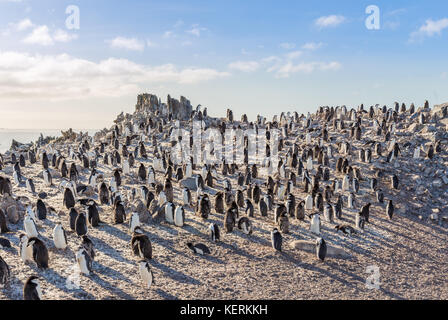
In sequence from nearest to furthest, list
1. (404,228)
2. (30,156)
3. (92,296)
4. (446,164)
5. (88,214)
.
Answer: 1. (92,296)
2. (88,214)
3. (404,228)
4. (446,164)
5. (30,156)

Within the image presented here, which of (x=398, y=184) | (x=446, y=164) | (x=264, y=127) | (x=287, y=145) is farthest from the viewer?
(x=264, y=127)

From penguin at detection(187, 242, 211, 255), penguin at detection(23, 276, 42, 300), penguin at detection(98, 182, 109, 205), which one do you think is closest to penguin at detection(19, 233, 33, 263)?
penguin at detection(23, 276, 42, 300)

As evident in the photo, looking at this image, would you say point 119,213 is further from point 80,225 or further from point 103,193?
point 103,193

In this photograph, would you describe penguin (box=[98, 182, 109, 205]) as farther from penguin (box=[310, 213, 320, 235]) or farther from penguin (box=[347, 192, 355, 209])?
penguin (box=[347, 192, 355, 209])

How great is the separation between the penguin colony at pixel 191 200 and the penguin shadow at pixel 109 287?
29 centimetres

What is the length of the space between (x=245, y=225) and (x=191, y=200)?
Answer: 4.45m

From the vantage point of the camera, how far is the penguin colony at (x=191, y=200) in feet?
43.7

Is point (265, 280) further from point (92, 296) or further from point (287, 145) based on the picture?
point (287, 145)

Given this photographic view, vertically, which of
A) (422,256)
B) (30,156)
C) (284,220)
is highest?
(30,156)

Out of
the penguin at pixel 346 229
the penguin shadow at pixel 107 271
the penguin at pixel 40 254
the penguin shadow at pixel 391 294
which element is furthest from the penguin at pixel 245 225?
the penguin at pixel 40 254

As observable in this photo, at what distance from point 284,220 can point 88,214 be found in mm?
8199

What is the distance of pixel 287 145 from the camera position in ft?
104

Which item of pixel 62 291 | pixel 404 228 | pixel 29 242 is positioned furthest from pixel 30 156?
pixel 404 228

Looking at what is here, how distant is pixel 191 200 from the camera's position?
19.8 metres
